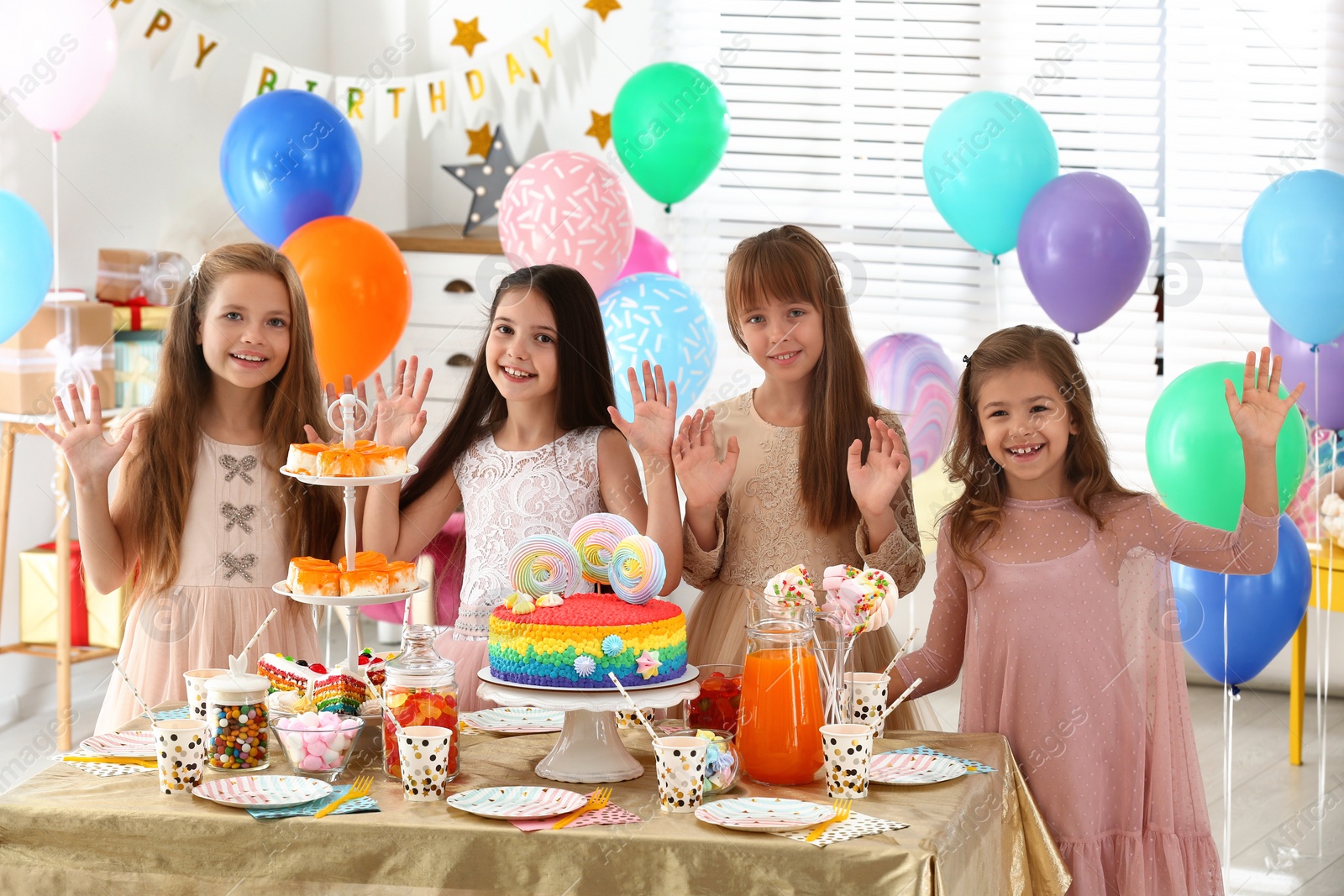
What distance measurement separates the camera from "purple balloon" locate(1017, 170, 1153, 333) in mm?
3102

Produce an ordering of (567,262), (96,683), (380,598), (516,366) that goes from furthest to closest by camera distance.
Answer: (96,683) < (567,262) < (516,366) < (380,598)

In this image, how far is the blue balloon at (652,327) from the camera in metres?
3.28

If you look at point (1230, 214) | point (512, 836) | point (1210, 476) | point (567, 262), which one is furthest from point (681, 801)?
point (1230, 214)

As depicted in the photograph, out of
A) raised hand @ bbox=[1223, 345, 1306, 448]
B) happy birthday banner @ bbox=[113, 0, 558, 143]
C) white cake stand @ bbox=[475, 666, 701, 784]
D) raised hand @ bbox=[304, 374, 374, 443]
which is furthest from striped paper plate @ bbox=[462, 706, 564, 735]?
happy birthday banner @ bbox=[113, 0, 558, 143]

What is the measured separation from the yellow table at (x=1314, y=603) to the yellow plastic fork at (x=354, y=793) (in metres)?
2.81

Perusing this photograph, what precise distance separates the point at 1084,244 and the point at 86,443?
2.20 metres

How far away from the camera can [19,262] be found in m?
3.04

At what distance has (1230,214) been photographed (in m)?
4.42

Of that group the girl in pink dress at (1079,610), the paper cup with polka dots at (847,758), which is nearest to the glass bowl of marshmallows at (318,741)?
the paper cup with polka dots at (847,758)

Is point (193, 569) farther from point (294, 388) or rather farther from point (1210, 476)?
point (1210, 476)

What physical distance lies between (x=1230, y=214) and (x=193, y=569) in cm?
360

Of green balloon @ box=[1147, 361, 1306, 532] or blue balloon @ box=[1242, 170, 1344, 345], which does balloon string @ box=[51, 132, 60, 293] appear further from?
blue balloon @ box=[1242, 170, 1344, 345]

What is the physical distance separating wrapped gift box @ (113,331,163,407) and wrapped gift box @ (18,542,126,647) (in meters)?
0.47

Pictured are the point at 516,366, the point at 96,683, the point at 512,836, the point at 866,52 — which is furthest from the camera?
the point at 866,52
